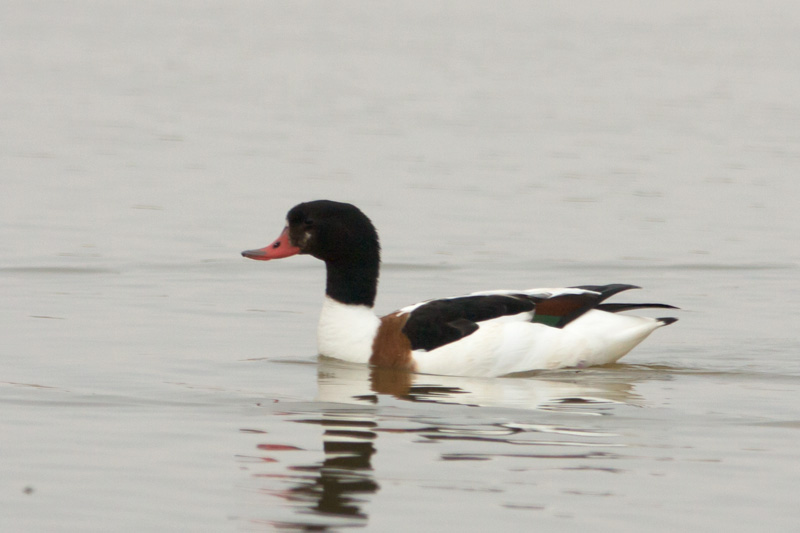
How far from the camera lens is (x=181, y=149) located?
19.6 meters

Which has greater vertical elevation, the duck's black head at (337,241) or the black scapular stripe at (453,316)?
the duck's black head at (337,241)

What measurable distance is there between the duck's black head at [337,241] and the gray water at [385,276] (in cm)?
65

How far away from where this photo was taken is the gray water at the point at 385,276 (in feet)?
21.8

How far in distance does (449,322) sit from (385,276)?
138 inches

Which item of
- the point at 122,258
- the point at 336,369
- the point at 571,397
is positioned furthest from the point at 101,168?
the point at 571,397

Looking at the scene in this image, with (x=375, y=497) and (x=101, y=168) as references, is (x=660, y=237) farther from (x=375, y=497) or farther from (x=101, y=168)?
(x=375, y=497)

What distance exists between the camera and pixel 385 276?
43.2 feet

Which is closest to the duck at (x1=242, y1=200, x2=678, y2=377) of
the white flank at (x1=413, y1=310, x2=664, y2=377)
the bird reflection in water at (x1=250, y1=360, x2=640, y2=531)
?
the white flank at (x1=413, y1=310, x2=664, y2=377)

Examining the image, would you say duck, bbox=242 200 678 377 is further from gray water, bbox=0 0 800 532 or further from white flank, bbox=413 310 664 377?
gray water, bbox=0 0 800 532

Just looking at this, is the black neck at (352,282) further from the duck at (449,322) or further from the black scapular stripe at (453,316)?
the black scapular stripe at (453,316)

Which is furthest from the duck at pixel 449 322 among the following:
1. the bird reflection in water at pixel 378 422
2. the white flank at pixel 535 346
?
the bird reflection in water at pixel 378 422

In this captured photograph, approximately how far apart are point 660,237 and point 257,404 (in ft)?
24.7

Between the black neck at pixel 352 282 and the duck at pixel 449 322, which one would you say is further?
the black neck at pixel 352 282

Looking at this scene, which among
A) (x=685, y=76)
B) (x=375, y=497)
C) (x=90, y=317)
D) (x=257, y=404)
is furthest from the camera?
(x=685, y=76)
